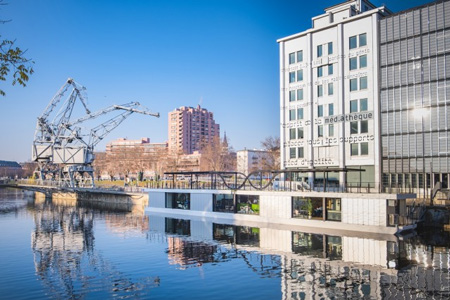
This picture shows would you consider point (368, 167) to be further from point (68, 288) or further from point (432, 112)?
point (68, 288)

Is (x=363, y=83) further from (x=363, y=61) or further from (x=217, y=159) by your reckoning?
(x=217, y=159)

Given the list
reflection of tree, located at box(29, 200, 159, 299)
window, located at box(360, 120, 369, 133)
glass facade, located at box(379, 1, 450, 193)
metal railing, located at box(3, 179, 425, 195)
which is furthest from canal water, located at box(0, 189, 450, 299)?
window, located at box(360, 120, 369, 133)

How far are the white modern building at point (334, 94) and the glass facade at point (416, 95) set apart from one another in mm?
1805

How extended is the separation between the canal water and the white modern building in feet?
75.3

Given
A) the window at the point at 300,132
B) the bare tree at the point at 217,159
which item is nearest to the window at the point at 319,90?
the window at the point at 300,132

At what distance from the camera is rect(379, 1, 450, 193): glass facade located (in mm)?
56000

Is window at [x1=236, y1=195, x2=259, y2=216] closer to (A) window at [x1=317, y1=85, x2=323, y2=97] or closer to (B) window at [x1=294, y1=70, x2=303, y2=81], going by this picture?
(A) window at [x1=317, y1=85, x2=323, y2=97]

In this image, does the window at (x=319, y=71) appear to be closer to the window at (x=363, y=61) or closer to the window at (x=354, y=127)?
the window at (x=363, y=61)

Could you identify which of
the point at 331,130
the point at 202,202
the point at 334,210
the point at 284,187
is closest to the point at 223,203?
the point at 202,202

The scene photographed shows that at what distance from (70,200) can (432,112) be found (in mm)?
89804

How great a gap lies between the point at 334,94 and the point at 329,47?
8.06 metres

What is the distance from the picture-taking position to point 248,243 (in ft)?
121

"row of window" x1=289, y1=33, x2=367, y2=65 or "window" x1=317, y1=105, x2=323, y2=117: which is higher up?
"row of window" x1=289, y1=33, x2=367, y2=65

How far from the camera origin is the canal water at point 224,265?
22234 mm
